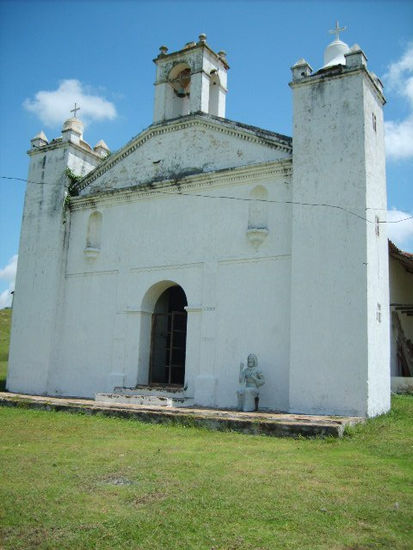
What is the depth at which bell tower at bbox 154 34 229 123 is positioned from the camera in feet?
49.8

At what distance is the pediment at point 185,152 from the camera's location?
1358cm

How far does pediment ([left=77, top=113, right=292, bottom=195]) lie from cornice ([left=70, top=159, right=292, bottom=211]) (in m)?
0.25

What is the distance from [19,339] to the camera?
1652 cm

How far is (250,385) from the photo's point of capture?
1193 centimetres

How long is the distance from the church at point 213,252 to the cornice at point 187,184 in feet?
0.12

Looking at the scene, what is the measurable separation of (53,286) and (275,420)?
9.00 m

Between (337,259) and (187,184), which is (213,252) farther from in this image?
(337,259)

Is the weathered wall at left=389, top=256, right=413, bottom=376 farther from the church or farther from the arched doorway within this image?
the arched doorway

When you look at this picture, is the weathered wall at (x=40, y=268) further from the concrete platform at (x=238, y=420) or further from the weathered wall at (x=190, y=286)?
the concrete platform at (x=238, y=420)

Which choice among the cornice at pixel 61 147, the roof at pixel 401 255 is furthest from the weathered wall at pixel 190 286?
the roof at pixel 401 255

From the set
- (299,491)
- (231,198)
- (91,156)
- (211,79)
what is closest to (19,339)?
(91,156)

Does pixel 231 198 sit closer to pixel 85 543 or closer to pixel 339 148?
pixel 339 148

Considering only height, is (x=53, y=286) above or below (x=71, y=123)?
below

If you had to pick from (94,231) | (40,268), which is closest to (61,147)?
(94,231)
